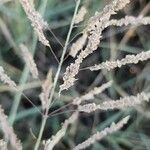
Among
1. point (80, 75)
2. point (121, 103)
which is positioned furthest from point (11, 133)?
point (80, 75)

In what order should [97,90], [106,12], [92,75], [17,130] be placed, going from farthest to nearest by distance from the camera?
1. [92,75]
2. [17,130]
3. [97,90]
4. [106,12]

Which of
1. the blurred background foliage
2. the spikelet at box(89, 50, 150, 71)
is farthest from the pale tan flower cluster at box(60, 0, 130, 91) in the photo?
the blurred background foliage

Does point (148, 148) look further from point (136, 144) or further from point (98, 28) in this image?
point (98, 28)

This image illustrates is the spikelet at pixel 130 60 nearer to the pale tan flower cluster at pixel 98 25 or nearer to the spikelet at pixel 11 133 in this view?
the pale tan flower cluster at pixel 98 25

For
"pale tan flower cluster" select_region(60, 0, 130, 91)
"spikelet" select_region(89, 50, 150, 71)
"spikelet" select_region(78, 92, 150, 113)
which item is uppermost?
"pale tan flower cluster" select_region(60, 0, 130, 91)

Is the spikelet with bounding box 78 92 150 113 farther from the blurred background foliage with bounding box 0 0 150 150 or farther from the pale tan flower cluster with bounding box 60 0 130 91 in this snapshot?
the blurred background foliage with bounding box 0 0 150 150

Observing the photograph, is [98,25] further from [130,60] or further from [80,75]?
[80,75]

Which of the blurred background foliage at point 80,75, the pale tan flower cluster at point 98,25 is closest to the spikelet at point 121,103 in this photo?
the pale tan flower cluster at point 98,25

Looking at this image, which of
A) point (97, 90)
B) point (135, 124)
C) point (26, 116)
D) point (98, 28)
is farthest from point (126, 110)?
point (98, 28)
